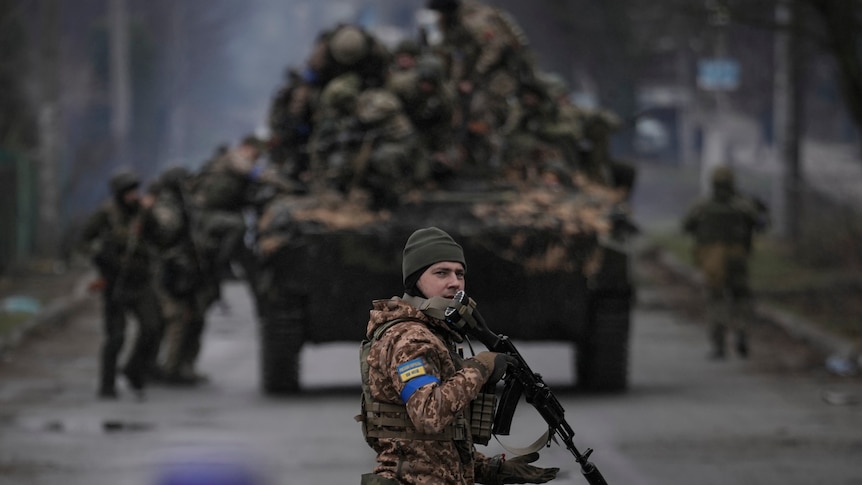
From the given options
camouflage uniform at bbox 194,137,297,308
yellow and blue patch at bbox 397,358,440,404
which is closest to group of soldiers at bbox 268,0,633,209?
camouflage uniform at bbox 194,137,297,308

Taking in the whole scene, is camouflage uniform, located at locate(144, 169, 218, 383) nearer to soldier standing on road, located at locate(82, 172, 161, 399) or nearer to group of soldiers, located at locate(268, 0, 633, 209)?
soldier standing on road, located at locate(82, 172, 161, 399)

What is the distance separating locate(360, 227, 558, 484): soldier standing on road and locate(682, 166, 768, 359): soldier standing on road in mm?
11333

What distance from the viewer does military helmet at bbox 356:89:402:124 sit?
570 inches

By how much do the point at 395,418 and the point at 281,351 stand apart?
8.20 m

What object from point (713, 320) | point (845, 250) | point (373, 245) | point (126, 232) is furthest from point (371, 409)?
point (845, 250)

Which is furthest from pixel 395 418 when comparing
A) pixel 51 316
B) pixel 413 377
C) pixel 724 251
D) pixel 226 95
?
pixel 226 95

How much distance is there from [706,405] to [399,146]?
2892 mm

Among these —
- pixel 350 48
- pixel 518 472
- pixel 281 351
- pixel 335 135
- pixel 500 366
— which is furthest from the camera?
pixel 350 48

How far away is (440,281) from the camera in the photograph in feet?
19.6

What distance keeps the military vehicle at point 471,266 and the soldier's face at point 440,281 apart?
757cm

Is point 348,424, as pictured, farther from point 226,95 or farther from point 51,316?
point 226,95

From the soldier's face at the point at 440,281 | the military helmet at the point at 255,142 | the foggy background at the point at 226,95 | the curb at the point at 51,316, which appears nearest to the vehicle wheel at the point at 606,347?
the military helmet at the point at 255,142

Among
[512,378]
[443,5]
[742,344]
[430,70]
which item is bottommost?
[742,344]

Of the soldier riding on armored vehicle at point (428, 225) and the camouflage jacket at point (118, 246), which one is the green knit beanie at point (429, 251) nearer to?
the soldier riding on armored vehicle at point (428, 225)
